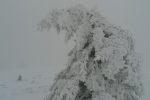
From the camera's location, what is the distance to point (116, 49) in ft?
24.2

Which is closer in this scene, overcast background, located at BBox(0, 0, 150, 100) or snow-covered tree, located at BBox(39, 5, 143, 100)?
snow-covered tree, located at BBox(39, 5, 143, 100)

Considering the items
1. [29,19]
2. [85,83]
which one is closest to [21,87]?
[85,83]

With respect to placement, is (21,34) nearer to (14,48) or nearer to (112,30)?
(14,48)

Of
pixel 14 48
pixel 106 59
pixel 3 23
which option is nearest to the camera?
pixel 106 59

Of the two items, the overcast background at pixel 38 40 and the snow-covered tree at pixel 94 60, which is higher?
the overcast background at pixel 38 40

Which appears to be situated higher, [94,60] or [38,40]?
[38,40]

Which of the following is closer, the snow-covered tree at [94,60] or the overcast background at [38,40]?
the snow-covered tree at [94,60]

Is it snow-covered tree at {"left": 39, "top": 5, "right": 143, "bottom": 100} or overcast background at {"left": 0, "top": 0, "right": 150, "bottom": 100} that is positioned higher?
overcast background at {"left": 0, "top": 0, "right": 150, "bottom": 100}

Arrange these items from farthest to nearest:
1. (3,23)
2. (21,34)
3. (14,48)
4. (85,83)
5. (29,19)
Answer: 1. (29,19)
2. (3,23)
3. (21,34)
4. (14,48)
5. (85,83)

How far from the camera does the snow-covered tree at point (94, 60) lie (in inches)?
294

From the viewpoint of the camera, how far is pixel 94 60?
7719mm

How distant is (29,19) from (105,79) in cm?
10327

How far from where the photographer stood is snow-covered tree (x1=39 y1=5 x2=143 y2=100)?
7.47 meters

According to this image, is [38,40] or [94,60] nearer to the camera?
[94,60]
